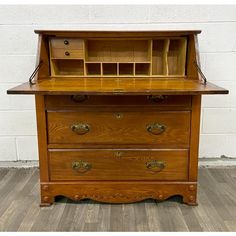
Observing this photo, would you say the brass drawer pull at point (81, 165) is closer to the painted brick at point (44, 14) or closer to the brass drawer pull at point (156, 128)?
the brass drawer pull at point (156, 128)

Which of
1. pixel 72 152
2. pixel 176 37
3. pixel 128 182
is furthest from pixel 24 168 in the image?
pixel 176 37

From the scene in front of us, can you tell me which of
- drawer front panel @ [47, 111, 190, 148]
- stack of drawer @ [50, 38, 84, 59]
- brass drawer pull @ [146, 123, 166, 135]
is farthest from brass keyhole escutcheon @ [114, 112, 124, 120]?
stack of drawer @ [50, 38, 84, 59]

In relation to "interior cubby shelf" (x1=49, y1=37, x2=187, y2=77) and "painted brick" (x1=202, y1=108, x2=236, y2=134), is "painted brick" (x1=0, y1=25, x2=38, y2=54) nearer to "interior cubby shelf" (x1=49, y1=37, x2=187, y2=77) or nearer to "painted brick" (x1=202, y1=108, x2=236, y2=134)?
"interior cubby shelf" (x1=49, y1=37, x2=187, y2=77)

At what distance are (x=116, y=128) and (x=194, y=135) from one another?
0.49 metres

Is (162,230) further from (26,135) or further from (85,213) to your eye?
(26,135)

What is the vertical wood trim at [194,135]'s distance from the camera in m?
1.69

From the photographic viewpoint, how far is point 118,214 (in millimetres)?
1762

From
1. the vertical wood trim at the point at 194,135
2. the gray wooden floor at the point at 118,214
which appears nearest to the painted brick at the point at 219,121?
the gray wooden floor at the point at 118,214

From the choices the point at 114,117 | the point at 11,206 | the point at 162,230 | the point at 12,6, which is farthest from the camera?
the point at 12,6

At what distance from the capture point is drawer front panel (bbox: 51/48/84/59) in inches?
78.2

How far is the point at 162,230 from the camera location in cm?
161

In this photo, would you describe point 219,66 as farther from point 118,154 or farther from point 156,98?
point 118,154

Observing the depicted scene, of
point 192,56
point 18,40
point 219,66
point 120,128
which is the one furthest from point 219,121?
point 18,40

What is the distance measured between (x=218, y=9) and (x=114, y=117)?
126cm
